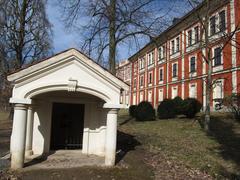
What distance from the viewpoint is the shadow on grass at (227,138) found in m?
9.50

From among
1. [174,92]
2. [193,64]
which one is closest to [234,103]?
[193,64]

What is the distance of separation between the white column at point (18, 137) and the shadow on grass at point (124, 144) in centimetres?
330

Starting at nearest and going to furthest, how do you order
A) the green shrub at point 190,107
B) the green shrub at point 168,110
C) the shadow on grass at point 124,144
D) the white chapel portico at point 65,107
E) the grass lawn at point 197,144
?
the white chapel portico at point 65,107 < the grass lawn at point 197,144 < the shadow on grass at point 124,144 < the green shrub at point 190,107 < the green shrub at point 168,110

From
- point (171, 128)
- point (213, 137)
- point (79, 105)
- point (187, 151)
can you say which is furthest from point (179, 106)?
point (79, 105)

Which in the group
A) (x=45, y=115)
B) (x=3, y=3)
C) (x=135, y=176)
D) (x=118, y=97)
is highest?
(x=3, y=3)

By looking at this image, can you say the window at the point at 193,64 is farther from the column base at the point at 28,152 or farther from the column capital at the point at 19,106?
the column capital at the point at 19,106

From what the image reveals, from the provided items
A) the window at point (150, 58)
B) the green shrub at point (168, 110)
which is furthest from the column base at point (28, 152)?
the window at point (150, 58)

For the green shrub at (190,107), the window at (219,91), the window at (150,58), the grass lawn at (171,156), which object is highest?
the window at (150,58)

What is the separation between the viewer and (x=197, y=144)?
11.9 metres

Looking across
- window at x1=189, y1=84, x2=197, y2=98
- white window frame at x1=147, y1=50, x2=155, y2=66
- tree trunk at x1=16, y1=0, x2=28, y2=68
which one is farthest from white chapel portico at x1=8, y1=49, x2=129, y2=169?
white window frame at x1=147, y1=50, x2=155, y2=66

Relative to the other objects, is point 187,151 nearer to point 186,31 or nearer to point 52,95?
point 52,95

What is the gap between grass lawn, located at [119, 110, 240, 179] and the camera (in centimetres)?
881

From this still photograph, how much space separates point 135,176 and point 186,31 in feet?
95.0

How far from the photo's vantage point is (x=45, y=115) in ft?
32.5
